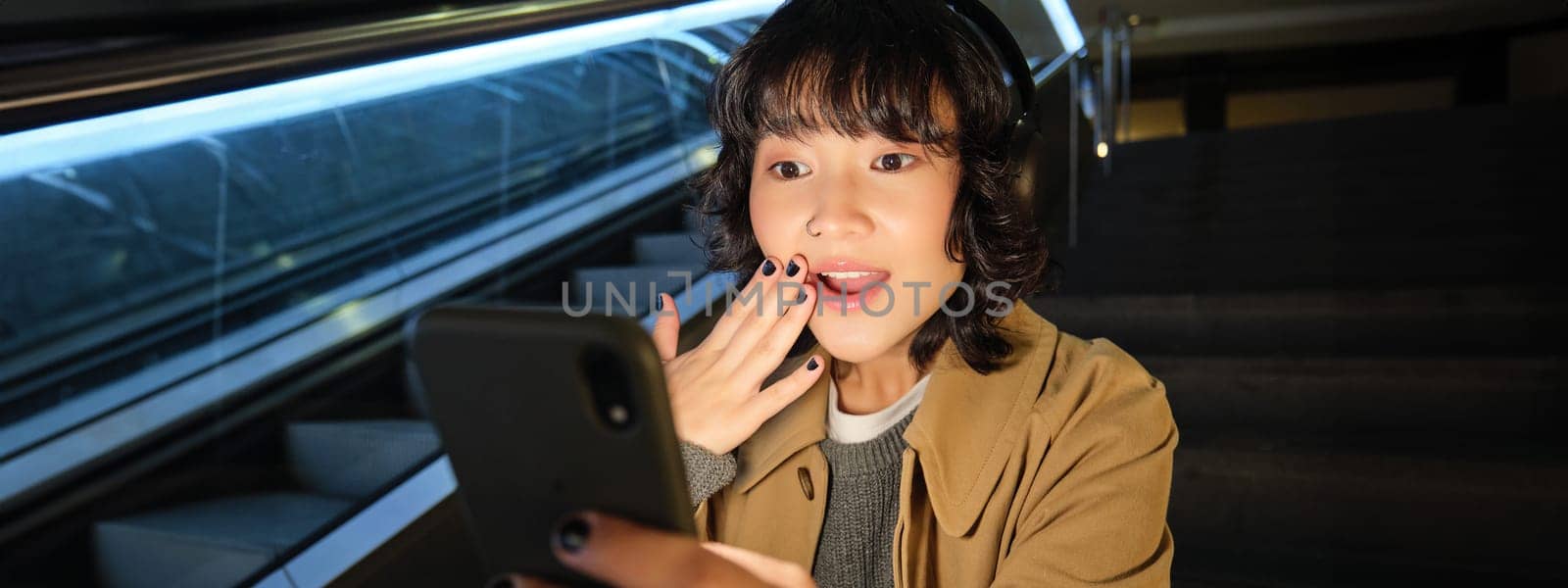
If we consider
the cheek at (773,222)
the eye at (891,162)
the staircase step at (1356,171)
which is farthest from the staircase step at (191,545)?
the staircase step at (1356,171)

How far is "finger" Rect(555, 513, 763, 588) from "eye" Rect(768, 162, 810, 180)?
1.79ft

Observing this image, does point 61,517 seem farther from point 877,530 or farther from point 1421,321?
point 1421,321

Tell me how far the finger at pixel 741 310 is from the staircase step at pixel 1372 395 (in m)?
1.75

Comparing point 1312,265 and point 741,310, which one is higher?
point 741,310

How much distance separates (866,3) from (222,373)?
2.07 metres

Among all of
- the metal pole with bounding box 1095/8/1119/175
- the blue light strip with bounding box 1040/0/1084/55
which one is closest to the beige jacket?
the metal pole with bounding box 1095/8/1119/175

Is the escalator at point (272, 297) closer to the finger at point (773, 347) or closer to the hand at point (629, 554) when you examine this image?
the finger at point (773, 347)

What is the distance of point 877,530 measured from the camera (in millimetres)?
953

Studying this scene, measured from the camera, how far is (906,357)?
1003mm

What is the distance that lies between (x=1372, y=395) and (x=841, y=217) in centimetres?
187

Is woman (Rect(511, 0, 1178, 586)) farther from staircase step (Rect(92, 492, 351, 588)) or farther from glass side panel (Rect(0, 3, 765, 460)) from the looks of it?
staircase step (Rect(92, 492, 351, 588))

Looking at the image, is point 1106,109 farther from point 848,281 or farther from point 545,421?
point 545,421

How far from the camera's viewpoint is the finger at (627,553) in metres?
0.36

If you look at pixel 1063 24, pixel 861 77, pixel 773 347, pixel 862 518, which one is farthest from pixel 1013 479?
pixel 1063 24
